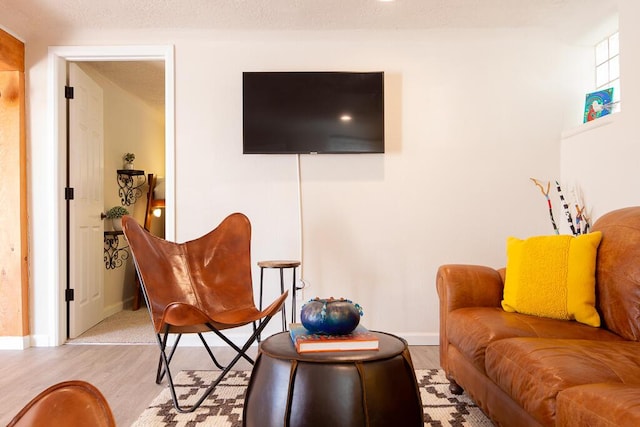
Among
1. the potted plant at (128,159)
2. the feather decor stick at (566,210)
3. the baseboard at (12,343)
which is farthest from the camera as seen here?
the potted plant at (128,159)

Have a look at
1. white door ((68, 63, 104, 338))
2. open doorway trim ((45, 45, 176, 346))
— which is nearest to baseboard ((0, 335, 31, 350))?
open doorway trim ((45, 45, 176, 346))

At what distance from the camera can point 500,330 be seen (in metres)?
1.88

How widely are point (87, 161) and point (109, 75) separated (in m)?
1.09

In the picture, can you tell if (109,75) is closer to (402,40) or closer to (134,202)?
(134,202)

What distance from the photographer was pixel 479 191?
11.4 ft

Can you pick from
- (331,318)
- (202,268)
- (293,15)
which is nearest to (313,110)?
(293,15)

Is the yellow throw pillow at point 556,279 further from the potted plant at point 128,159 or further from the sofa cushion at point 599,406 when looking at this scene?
the potted plant at point 128,159

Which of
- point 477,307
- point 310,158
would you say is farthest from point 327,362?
point 310,158

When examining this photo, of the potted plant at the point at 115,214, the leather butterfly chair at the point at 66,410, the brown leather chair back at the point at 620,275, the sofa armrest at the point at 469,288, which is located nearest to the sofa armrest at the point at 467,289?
the sofa armrest at the point at 469,288

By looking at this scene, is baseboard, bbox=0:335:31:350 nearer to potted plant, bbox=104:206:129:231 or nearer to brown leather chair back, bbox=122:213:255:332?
potted plant, bbox=104:206:129:231

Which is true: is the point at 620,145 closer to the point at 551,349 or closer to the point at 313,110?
the point at 551,349

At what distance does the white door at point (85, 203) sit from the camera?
3.62 m

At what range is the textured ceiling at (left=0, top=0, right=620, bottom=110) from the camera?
304 centimetres

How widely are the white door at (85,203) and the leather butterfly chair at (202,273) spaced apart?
132 centimetres
